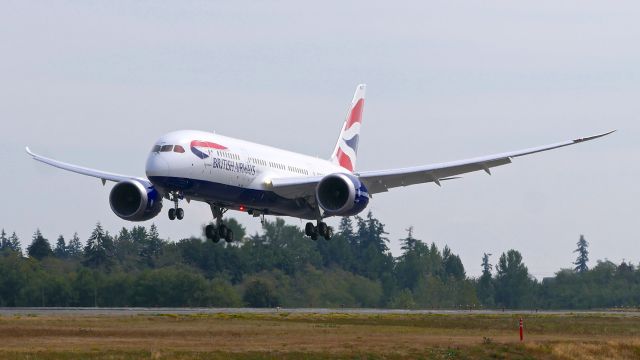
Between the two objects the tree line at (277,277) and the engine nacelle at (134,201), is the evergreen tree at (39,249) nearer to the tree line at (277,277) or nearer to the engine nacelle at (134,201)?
the tree line at (277,277)

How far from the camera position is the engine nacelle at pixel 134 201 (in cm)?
6906

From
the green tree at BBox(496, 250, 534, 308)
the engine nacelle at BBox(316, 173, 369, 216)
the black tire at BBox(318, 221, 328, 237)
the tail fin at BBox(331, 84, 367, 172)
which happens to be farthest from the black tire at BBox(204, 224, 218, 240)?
the green tree at BBox(496, 250, 534, 308)

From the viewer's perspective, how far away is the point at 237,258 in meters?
97.8

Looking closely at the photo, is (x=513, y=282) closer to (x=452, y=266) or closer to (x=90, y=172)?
(x=452, y=266)

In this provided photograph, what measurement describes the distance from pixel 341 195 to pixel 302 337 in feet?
31.8

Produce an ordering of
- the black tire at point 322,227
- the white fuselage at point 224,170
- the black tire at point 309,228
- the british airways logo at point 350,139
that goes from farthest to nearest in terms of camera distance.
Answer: the british airways logo at point 350,139
the black tire at point 309,228
the black tire at point 322,227
the white fuselage at point 224,170

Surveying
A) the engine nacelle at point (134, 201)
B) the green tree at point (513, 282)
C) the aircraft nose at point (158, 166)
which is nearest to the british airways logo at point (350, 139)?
the engine nacelle at point (134, 201)

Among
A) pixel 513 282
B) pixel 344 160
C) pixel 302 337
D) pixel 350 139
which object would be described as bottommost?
pixel 302 337

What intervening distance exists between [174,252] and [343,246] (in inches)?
871

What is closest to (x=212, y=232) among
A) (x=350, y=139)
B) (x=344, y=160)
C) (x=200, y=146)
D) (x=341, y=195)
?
(x=341, y=195)

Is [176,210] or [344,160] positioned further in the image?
[344,160]

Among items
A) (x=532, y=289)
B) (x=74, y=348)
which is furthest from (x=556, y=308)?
(x=74, y=348)

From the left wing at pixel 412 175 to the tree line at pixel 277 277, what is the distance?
2457 centimetres

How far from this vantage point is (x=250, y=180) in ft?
219
